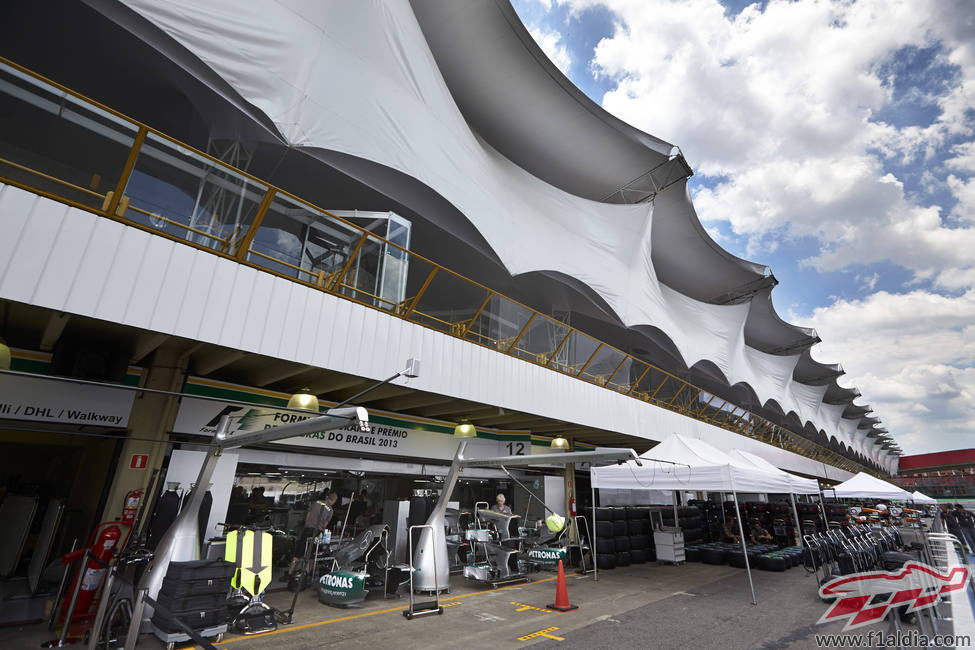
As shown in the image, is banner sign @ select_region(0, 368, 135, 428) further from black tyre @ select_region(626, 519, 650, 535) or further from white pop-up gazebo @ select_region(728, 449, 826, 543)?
white pop-up gazebo @ select_region(728, 449, 826, 543)

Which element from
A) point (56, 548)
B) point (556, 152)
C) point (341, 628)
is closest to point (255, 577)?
point (341, 628)

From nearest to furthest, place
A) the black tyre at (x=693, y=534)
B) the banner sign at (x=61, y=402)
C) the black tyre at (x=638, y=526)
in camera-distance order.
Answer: the banner sign at (x=61, y=402) < the black tyre at (x=638, y=526) < the black tyre at (x=693, y=534)

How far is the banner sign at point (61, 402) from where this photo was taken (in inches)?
288

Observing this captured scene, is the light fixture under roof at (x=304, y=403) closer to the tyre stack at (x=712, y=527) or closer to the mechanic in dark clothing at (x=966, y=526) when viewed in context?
the tyre stack at (x=712, y=527)

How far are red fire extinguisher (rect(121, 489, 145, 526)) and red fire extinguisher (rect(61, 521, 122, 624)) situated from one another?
54cm

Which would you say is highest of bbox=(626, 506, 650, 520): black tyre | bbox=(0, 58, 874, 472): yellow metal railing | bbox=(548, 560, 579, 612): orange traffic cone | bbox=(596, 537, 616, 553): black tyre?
bbox=(0, 58, 874, 472): yellow metal railing

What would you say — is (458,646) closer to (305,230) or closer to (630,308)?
(305,230)

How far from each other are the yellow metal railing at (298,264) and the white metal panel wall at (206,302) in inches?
9.0

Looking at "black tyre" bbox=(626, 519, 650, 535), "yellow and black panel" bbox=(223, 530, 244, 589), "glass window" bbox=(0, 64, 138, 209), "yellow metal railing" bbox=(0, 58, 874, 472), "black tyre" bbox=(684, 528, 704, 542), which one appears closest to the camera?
"glass window" bbox=(0, 64, 138, 209)

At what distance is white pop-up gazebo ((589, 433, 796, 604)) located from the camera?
425 inches

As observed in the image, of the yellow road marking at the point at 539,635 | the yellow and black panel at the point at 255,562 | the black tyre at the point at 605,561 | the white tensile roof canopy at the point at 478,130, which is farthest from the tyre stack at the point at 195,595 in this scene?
the black tyre at the point at 605,561

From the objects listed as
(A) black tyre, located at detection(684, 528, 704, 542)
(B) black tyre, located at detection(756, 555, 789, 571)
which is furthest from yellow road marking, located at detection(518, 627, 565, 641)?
(A) black tyre, located at detection(684, 528, 704, 542)

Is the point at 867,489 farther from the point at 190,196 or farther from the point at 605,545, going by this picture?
the point at 190,196

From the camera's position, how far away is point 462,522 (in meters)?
13.4
